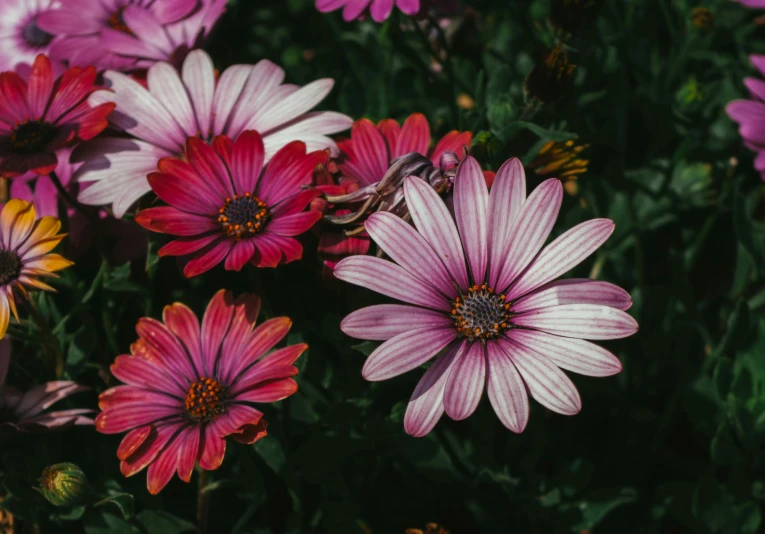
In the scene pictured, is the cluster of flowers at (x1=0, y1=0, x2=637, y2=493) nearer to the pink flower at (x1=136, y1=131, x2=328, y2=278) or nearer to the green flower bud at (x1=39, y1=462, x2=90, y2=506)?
the pink flower at (x1=136, y1=131, x2=328, y2=278)

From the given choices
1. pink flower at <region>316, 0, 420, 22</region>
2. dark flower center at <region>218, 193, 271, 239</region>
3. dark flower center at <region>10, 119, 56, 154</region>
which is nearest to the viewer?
Result: dark flower center at <region>218, 193, 271, 239</region>

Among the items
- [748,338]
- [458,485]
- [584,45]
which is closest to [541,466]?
[458,485]

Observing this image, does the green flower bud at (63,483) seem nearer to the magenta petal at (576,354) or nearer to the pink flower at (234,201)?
the pink flower at (234,201)

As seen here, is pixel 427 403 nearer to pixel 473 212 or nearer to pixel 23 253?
pixel 473 212

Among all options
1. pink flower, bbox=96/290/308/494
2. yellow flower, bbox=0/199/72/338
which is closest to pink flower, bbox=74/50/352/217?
yellow flower, bbox=0/199/72/338

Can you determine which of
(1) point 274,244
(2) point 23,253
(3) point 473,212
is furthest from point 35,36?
(3) point 473,212

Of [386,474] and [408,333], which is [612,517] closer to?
[386,474]

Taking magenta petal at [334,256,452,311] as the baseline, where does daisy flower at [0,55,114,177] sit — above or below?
above
